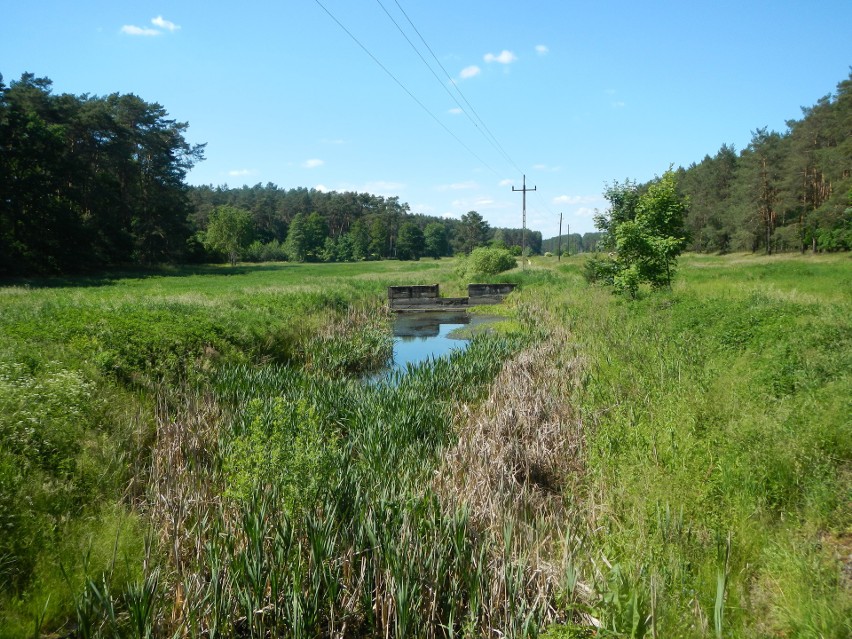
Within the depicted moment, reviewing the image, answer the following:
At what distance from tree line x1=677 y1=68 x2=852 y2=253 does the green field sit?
103 feet

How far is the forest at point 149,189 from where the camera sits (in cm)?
3294

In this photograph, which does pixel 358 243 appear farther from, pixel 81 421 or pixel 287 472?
pixel 287 472

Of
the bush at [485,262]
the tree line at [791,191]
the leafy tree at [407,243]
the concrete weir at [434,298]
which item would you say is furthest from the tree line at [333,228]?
the concrete weir at [434,298]

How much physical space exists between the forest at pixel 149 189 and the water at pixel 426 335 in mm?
8376

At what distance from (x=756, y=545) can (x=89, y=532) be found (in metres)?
5.97

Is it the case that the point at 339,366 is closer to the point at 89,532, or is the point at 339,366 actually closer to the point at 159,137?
the point at 89,532

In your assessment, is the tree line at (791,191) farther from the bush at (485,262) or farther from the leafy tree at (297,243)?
the leafy tree at (297,243)

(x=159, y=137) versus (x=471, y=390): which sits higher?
(x=159, y=137)

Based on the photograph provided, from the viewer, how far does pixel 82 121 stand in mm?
42719

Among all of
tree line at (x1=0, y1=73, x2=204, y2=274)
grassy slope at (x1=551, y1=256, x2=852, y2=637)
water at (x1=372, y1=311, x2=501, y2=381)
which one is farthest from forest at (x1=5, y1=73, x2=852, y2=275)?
grassy slope at (x1=551, y1=256, x2=852, y2=637)

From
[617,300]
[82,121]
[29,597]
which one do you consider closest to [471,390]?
[29,597]

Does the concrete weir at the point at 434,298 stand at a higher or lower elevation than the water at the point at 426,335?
higher

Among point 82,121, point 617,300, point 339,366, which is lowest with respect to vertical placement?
point 339,366

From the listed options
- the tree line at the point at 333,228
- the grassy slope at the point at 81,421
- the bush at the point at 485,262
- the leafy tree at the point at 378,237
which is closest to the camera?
the grassy slope at the point at 81,421
